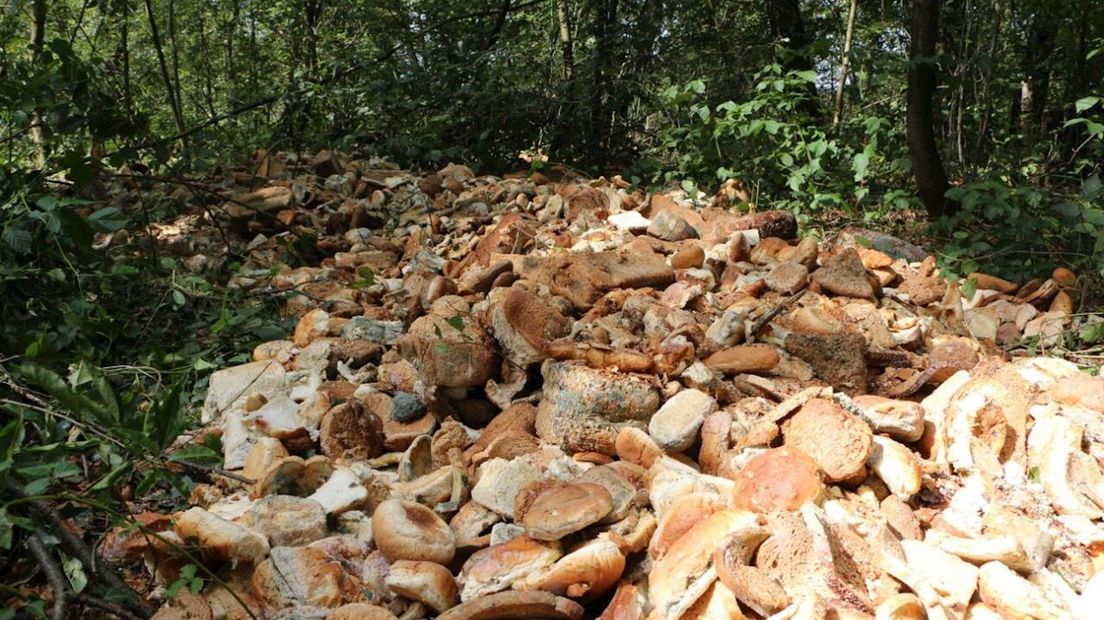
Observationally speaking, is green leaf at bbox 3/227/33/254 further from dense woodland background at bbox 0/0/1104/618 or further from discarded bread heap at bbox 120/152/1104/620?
discarded bread heap at bbox 120/152/1104/620

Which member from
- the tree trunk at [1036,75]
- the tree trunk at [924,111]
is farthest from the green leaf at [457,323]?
the tree trunk at [1036,75]

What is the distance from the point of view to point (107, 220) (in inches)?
104

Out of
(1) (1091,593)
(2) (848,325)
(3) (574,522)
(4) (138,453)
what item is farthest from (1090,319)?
(4) (138,453)

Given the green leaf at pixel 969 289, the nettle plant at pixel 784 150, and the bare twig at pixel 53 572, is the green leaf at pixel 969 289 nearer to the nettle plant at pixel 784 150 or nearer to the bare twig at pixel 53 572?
the nettle plant at pixel 784 150

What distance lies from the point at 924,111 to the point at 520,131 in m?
2.77

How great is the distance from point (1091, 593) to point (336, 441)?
1936 mm

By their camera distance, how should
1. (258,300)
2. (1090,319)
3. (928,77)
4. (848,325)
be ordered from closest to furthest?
(848,325) < (1090,319) < (258,300) < (928,77)

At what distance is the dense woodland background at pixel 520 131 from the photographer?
9.53ft

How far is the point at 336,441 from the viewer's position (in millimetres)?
2631

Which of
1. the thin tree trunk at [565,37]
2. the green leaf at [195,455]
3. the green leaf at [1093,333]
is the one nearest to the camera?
the green leaf at [195,455]

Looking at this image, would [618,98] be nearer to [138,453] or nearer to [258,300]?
[258,300]

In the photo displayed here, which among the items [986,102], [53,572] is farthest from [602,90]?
[53,572]

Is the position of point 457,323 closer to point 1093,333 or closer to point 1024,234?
point 1093,333

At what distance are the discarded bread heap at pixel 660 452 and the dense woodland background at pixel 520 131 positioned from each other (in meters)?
0.39
